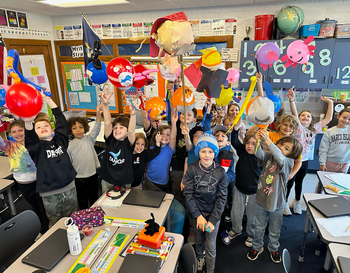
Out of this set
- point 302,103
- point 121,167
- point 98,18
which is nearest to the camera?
point 121,167

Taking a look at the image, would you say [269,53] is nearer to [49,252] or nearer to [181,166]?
[181,166]

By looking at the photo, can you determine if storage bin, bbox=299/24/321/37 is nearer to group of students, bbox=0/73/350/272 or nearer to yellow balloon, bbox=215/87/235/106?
group of students, bbox=0/73/350/272

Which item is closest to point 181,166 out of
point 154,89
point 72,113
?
point 154,89

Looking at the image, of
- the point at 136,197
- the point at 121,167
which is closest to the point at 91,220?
the point at 136,197

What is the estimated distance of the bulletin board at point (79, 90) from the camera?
4609 millimetres

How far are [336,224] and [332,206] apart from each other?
18 centimetres

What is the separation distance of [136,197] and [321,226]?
1339 millimetres

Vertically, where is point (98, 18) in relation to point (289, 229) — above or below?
above

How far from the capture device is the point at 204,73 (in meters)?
1.52

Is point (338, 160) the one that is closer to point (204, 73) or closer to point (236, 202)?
point (236, 202)

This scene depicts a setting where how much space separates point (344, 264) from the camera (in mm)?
1261

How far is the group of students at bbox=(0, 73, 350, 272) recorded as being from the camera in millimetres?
1770

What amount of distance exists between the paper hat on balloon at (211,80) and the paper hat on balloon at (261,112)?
0.95ft

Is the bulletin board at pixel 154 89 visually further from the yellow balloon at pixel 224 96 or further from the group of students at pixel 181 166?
the yellow balloon at pixel 224 96
